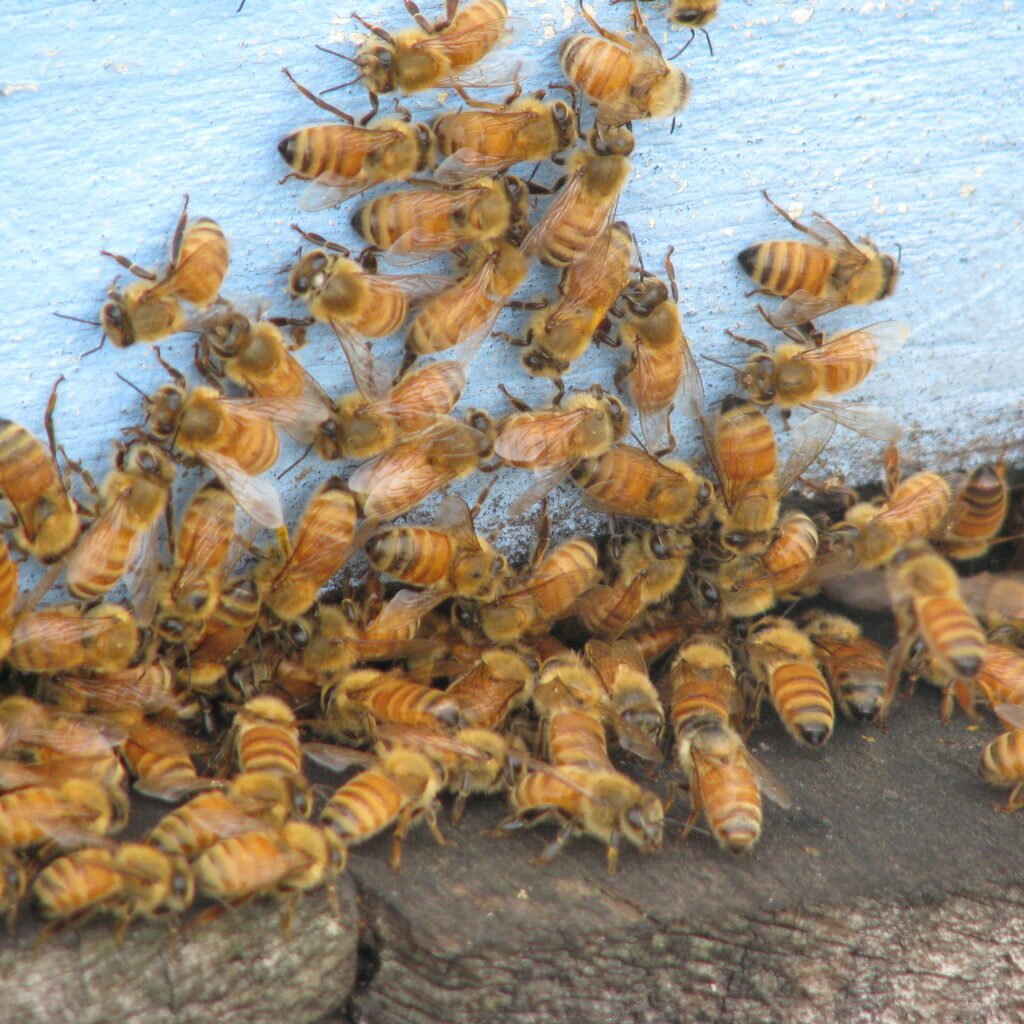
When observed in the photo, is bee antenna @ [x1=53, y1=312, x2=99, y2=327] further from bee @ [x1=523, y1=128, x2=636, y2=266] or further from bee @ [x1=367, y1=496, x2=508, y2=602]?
bee @ [x1=523, y1=128, x2=636, y2=266]

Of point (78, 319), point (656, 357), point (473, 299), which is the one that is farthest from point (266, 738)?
point (656, 357)

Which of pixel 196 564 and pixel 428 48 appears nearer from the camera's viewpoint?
pixel 428 48

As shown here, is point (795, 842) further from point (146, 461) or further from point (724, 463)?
point (146, 461)

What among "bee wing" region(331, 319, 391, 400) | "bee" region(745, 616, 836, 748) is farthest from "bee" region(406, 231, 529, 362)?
"bee" region(745, 616, 836, 748)

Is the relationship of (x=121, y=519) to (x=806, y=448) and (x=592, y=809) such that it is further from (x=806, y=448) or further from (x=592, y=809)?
(x=806, y=448)

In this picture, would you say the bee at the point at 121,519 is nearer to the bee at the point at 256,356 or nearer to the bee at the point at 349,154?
the bee at the point at 256,356

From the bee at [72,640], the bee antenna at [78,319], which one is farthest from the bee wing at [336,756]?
the bee antenna at [78,319]
